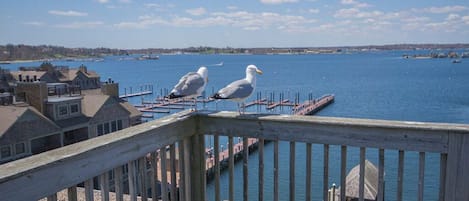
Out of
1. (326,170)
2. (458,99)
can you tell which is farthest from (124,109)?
(458,99)

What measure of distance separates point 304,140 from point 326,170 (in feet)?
0.73

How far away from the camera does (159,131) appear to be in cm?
249

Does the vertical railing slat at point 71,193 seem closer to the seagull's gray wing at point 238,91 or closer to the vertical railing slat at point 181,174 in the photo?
the vertical railing slat at point 181,174

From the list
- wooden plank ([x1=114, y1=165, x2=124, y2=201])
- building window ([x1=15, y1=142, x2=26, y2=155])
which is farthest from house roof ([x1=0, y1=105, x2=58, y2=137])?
wooden plank ([x1=114, y1=165, x2=124, y2=201])

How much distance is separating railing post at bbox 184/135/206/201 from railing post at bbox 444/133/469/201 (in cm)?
151

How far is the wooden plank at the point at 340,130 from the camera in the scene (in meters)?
2.28

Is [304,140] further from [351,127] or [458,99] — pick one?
[458,99]

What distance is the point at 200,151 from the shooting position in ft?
9.45

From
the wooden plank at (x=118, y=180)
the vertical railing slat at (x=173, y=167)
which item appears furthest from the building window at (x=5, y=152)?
the wooden plank at (x=118, y=180)

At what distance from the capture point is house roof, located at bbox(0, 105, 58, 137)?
43.3 ft

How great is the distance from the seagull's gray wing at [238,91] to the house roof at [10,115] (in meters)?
12.1

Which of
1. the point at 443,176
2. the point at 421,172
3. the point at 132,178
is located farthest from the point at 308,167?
the point at 132,178

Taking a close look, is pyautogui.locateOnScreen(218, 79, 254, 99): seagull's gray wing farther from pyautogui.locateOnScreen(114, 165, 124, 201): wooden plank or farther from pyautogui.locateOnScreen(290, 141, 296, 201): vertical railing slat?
pyautogui.locateOnScreen(114, 165, 124, 201): wooden plank

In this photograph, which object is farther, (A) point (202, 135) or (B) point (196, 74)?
(B) point (196, 74)
